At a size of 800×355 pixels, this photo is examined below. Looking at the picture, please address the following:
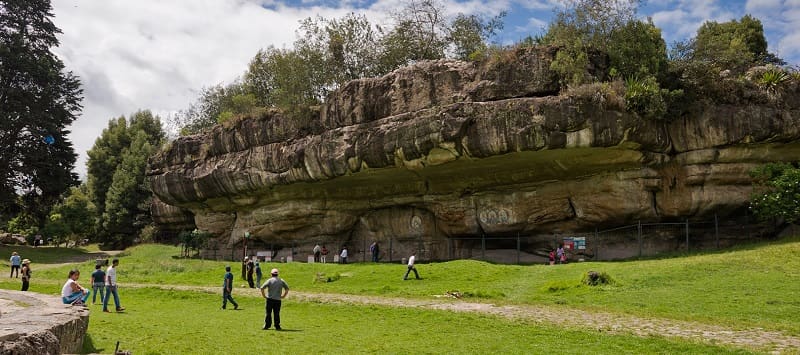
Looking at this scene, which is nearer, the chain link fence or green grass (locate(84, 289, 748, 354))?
green grass (locate(84, 289, 748, 354))

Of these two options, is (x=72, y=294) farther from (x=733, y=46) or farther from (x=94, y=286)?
(x=733, y=46)

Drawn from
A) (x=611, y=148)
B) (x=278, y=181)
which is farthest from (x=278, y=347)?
(x=278, y=181)

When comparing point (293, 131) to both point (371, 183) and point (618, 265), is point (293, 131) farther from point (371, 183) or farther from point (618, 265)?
point (618, 265)

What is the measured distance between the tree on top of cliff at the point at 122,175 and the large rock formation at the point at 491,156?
27607 mm

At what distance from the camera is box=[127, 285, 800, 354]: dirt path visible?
1234cm

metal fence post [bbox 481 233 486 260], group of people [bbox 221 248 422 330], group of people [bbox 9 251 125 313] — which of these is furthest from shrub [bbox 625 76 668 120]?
group of people [bbox 9 251 125 313]

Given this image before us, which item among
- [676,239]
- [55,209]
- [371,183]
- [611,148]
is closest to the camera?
[611,148]

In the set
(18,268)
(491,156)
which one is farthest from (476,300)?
(18,268)

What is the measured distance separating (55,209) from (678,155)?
62.0m

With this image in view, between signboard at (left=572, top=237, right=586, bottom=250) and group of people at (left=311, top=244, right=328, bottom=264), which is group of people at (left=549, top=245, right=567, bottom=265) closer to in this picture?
signboard at (left=572, top=237, right=586, bottom=250)

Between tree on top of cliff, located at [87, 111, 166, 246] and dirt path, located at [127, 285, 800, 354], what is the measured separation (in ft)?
155

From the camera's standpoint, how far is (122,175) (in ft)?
206

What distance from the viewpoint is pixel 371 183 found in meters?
35.9

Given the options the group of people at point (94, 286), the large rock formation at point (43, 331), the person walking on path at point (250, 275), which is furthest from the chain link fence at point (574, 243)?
the large rock formation at point (43, 331)
